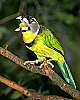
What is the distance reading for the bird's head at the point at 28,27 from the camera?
3.89 feet

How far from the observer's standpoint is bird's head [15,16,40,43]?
1.18 m

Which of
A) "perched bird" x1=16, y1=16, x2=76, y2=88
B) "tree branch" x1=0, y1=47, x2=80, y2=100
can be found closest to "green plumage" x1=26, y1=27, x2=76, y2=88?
"perched bird" x1=16, y1=16, x2=76, y2=88

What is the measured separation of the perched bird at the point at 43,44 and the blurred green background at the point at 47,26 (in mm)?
163

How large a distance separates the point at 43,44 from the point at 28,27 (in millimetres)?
135

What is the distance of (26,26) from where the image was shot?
121 centimetres

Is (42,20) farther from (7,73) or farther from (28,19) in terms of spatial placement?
(28,19)

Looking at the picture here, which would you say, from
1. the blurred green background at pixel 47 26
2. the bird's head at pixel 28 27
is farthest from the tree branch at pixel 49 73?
the blurred green background at pixel 47 26

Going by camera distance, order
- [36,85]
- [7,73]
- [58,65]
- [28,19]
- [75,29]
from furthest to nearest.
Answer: [75,29]
[7,73]
[36,85]
[58,65]
[28,19]

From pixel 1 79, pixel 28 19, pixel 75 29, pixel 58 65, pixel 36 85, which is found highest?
pixel 28 19

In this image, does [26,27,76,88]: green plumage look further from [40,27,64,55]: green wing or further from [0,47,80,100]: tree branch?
[0,47,80,100]: tree branch

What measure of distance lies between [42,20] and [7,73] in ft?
1.57

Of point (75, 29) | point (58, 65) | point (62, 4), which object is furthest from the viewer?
point (75, 29)

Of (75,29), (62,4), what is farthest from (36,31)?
(75,29)

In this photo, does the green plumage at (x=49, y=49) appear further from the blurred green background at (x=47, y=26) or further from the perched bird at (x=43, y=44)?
the blurred green background at (x=47, y=26)
